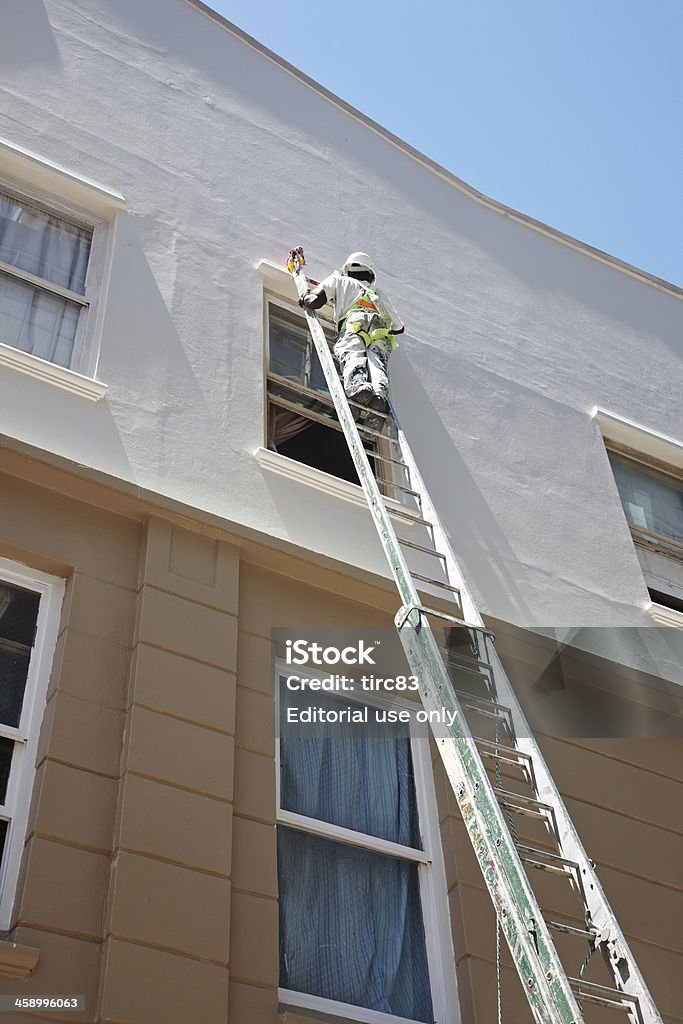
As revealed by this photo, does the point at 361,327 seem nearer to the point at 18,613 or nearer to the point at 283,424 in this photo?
the point at 283,424

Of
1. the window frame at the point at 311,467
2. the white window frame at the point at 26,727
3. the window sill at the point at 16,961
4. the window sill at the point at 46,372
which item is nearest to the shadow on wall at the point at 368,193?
the window frame at the point at 311,467

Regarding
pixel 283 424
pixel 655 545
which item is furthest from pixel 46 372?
pixel 655 545

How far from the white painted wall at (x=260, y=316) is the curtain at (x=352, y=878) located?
121cm

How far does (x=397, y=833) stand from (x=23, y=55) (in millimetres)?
5581

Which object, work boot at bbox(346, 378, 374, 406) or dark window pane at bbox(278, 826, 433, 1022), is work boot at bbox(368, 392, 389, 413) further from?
dark window pane at bbox(278, 826, 433, 1022)

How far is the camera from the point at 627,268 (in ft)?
34.3

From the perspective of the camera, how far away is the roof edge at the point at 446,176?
352 inches

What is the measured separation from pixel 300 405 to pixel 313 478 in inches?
38.2

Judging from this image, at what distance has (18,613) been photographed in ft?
16.5

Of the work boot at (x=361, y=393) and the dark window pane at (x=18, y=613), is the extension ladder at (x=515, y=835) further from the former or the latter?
the work boot at (x=361, y=393)

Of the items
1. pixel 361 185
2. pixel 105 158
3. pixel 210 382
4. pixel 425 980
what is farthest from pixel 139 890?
Answer: pixel 361 185

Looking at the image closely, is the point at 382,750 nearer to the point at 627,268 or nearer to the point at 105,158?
the point at 105,158

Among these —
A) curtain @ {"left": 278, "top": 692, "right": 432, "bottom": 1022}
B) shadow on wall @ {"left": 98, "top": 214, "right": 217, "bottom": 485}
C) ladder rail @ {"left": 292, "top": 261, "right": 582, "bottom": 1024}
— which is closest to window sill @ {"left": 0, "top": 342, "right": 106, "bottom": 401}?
shadow on wall @ {"left": 98, "top": 214, "right": 217, "bottom": 485}

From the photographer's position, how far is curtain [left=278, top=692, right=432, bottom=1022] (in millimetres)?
4617
